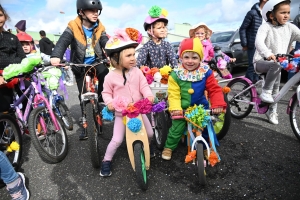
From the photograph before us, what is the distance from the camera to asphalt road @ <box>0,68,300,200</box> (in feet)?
6.95

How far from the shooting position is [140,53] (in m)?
3.12

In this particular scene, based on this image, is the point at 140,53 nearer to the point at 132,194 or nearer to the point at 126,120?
the point at 126,120

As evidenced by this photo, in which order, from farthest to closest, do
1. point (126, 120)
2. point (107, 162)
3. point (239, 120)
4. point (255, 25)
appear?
point (255, 25) → point (239, 120) → point (107, 162) → point (126, 120)

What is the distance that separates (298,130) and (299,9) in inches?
201

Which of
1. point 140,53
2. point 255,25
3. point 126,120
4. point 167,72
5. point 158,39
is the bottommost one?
point 126,120

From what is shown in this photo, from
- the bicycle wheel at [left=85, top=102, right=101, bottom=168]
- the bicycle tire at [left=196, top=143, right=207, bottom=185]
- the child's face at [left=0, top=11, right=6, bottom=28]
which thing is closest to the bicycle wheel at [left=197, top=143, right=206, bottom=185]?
the bicycle tire at [left=196, top=143, right=207, bottom=185]

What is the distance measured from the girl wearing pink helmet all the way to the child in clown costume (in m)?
0.84

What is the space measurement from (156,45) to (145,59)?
279 millimetres

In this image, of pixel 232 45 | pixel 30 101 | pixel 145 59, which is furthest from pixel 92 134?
pixel 232 45

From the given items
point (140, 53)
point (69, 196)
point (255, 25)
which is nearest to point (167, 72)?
point (140, 53)

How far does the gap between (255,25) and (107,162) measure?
4.34 metres

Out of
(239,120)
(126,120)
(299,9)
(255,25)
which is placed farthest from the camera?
(299,9)

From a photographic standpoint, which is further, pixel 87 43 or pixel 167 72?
pixel 87 43

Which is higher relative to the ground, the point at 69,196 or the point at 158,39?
the point at 158,39
